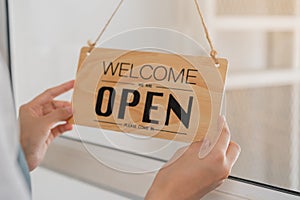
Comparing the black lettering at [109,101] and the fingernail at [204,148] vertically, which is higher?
the black lettering at [109,101]

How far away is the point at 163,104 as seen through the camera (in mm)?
762

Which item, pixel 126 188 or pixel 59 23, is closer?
pixel 126 188

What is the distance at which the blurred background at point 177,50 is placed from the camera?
1.07 m

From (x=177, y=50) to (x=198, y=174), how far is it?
50 centimetres

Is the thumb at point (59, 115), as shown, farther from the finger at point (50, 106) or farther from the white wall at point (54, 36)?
the white wall at point (54, 36)

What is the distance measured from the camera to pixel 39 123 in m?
0.91

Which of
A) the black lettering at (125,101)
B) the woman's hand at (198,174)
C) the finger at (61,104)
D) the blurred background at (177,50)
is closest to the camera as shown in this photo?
the woman's hand at (198,174)

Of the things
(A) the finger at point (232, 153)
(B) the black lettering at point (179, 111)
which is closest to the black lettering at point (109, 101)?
(B) the black lettering at point (179, 111)

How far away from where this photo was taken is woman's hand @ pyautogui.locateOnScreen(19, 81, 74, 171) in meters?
0.91

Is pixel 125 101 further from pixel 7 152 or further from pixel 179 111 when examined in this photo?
pixel 7 152

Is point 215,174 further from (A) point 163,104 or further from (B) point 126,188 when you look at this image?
(B) point 126,188

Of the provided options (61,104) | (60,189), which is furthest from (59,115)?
(60,189)

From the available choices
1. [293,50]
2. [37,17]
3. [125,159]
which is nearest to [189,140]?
[125,159]

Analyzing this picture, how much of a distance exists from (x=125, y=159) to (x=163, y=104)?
0.70 feet
